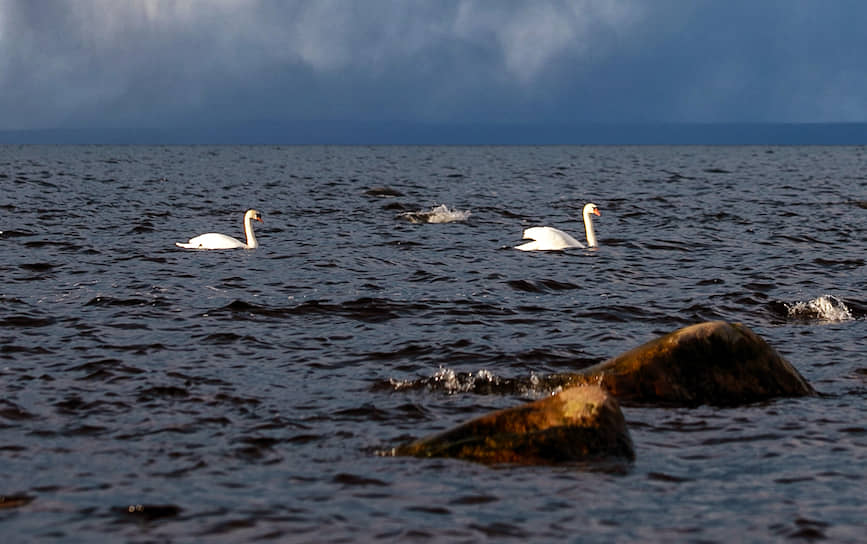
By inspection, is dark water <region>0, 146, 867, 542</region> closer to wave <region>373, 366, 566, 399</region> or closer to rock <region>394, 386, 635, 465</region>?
wave <region>373, 366, 566, 399</region>

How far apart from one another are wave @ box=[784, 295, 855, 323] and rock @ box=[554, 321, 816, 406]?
16.2 feet

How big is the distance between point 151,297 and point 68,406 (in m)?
6.65

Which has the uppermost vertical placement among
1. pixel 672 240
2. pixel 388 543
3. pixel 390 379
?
pixel 672 240

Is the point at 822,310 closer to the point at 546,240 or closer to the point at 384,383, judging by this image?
the point at 384,383

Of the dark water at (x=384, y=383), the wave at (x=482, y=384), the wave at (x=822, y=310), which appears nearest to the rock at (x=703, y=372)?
the dark water at (x=384, y=383)

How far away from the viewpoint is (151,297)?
16562 mm

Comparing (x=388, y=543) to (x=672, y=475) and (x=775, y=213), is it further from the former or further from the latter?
(x=775, y=213)

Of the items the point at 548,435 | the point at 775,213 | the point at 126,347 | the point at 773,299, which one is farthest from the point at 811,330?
the point at 775,213

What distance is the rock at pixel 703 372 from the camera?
411 inches

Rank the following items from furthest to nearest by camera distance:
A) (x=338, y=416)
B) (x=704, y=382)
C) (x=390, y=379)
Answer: (x=390, y=379) → (x=704, y=382) → (x=338, y=416)

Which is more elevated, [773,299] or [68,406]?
[773,299]

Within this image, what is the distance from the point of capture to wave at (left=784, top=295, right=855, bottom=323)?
15195mm

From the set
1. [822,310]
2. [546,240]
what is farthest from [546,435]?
[546,240]

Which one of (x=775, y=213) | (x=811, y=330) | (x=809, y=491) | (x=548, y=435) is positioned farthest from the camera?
(x=775, y=213)
